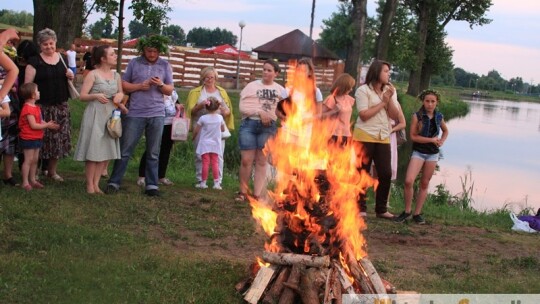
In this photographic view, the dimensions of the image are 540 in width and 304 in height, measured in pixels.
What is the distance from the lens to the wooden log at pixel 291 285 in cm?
551

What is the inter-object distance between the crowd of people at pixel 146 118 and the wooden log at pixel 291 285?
11.5 feet

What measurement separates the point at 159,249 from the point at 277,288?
165 centimetres

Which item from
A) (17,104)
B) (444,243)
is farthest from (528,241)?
(17,104)

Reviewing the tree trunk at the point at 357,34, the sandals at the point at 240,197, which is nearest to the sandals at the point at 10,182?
the sandals at the point at 240,197

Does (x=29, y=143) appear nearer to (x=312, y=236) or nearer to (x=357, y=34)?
(x=312, y=236)

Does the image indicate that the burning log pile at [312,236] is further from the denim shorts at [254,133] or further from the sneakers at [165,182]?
the sneakers at [165,182]

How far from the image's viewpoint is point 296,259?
5.66m

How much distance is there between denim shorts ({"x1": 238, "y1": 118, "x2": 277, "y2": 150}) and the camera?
31.3ft

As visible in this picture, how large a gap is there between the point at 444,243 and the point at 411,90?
37.8 meters

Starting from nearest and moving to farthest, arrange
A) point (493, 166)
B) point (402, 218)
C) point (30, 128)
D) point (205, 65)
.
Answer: point (30, 128)
point (402, 218)
point (493, 166)
point (205, 65)

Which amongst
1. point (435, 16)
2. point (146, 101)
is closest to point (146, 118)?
point (146, 101)

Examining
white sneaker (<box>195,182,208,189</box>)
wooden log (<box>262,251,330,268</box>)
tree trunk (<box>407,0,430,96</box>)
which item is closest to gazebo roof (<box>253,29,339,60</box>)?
tree trunk (<box>407,0,430,96</box>)

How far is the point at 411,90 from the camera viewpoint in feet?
148

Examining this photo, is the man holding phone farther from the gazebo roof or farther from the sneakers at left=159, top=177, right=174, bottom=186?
the gazebo roof
